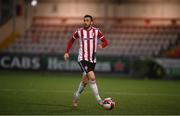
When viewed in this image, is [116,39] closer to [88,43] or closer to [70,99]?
[70,99]

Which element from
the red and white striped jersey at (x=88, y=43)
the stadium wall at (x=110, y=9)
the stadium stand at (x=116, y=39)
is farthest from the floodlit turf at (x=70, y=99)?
the stadium wall at (x=110, y=9)

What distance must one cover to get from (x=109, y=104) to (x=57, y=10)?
66.9 feet

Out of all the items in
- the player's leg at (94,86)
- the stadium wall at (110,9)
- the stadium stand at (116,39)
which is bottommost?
the stadium stand at (116,39)

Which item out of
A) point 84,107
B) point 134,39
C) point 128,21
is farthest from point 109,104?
point 128,21

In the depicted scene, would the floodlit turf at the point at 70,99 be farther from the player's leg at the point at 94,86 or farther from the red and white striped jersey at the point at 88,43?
the red and white striped jersey at the point at 88,43

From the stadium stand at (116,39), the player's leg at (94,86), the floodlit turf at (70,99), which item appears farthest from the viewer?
the stadium stand at (116,39)

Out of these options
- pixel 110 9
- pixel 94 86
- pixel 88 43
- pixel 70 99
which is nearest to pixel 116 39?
pixel 110 9

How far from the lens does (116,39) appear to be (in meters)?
30.0

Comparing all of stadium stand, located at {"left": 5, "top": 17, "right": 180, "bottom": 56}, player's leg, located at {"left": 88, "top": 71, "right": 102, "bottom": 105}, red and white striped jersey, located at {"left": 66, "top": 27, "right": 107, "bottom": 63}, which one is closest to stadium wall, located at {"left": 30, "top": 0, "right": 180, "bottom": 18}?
stadium stand, located at {"left": 5, "top": 17, "right": 180, "bottom": 56}

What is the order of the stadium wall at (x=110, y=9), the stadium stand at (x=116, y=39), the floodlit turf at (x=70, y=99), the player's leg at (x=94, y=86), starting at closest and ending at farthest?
the floodlit turf at (x=70, y=99) < the player's leg at (x=94, y=86) < the stadium stand at (x=116, y=39) < the stadium wall at (x=110, y=9)

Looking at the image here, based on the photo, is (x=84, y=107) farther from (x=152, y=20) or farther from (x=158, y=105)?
Result: (x=152, y=20)

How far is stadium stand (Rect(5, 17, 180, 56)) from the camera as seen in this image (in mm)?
29031

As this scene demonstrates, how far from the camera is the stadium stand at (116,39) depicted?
29.0m

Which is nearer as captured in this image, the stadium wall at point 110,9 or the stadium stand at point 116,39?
the stadium stand at point 116,39
